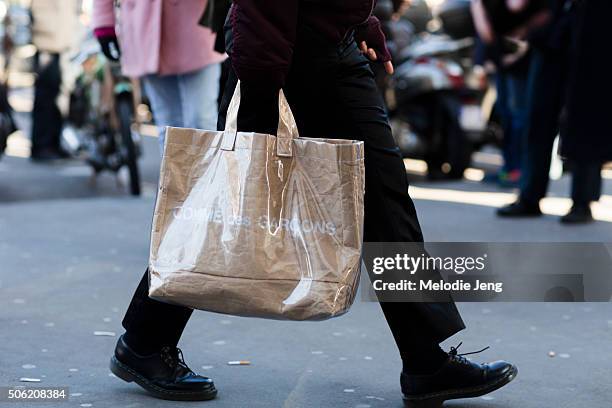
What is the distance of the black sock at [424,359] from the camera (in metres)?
3.61

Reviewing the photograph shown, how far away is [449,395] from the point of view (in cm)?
367

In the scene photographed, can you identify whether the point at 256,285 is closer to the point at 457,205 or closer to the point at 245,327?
the point at 245,327

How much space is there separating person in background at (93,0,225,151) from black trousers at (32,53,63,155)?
658 centimetres

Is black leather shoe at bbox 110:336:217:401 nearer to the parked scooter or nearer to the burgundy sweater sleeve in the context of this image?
the burgundy sweater sleeve

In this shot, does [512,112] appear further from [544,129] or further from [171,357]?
[171,357]

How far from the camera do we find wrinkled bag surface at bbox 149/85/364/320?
3.23 metres

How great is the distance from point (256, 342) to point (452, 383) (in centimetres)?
114

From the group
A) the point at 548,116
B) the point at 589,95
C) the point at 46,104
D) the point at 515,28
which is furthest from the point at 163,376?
the point at 46,104

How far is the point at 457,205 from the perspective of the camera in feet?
29.3

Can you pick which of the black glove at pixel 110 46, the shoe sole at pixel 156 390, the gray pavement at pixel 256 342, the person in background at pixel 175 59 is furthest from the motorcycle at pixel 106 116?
the shoe sole at pixel 156 390

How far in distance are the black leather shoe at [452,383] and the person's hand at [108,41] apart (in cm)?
218

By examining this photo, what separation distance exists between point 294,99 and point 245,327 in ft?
5.25

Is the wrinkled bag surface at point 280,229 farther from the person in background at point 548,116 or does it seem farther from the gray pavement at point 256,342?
the person in background at point 548,116

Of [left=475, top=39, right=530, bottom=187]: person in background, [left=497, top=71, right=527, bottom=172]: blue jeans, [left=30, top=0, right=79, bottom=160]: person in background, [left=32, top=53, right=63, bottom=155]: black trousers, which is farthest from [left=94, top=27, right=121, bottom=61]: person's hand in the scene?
[left=32, top=53, right=63, bottom=155]: black trousers
